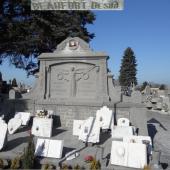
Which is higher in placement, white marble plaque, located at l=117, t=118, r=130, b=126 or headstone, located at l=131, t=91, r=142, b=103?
headstone, located at l=131, t=91, r=142, b=103

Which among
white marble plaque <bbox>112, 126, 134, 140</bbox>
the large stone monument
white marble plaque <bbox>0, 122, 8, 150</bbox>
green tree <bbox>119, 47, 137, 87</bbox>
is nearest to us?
white marble plaque <bbox>0, 122, 8, 150</bbox>

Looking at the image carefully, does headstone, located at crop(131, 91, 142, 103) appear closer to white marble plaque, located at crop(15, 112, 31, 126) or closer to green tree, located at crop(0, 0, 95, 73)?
white marble plaque, located at crop(15, 112, 31, 126)

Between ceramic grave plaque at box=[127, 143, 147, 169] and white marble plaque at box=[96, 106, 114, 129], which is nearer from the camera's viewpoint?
ceramic grave plaque at box=[127, 143, 147, 169]

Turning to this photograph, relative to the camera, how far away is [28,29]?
72.3 ft

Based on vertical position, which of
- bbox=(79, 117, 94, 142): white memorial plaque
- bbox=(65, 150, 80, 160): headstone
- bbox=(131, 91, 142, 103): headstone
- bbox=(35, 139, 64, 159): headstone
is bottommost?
bbox=(65, 150, 80, 160): headstone

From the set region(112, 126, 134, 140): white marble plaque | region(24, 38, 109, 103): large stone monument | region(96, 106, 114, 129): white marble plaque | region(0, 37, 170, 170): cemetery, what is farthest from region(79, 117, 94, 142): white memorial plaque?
region(24, 38, 109, 103): large stone monument

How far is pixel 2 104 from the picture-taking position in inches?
536

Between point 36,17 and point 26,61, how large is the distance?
4.28 m

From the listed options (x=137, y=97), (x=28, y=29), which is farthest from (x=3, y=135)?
(x=28, y=29)

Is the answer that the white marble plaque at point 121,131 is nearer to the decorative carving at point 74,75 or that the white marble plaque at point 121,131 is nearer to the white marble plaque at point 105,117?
the white marble plaque at point 105,117

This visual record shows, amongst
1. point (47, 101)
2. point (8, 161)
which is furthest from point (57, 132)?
point (8, 161)

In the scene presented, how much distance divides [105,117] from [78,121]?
3.82ft

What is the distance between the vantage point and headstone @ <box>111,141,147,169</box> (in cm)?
732

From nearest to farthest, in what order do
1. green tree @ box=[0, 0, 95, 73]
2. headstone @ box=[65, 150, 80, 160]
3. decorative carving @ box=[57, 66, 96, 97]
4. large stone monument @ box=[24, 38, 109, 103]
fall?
headstone @ box=[65, 150, 80, 160] < large stone monument @ box=[24, 38, 109, 103] < decorative carving @ box=[57, 66, 96, 97] < green tree @ box=[0, 0, 95, 73]
